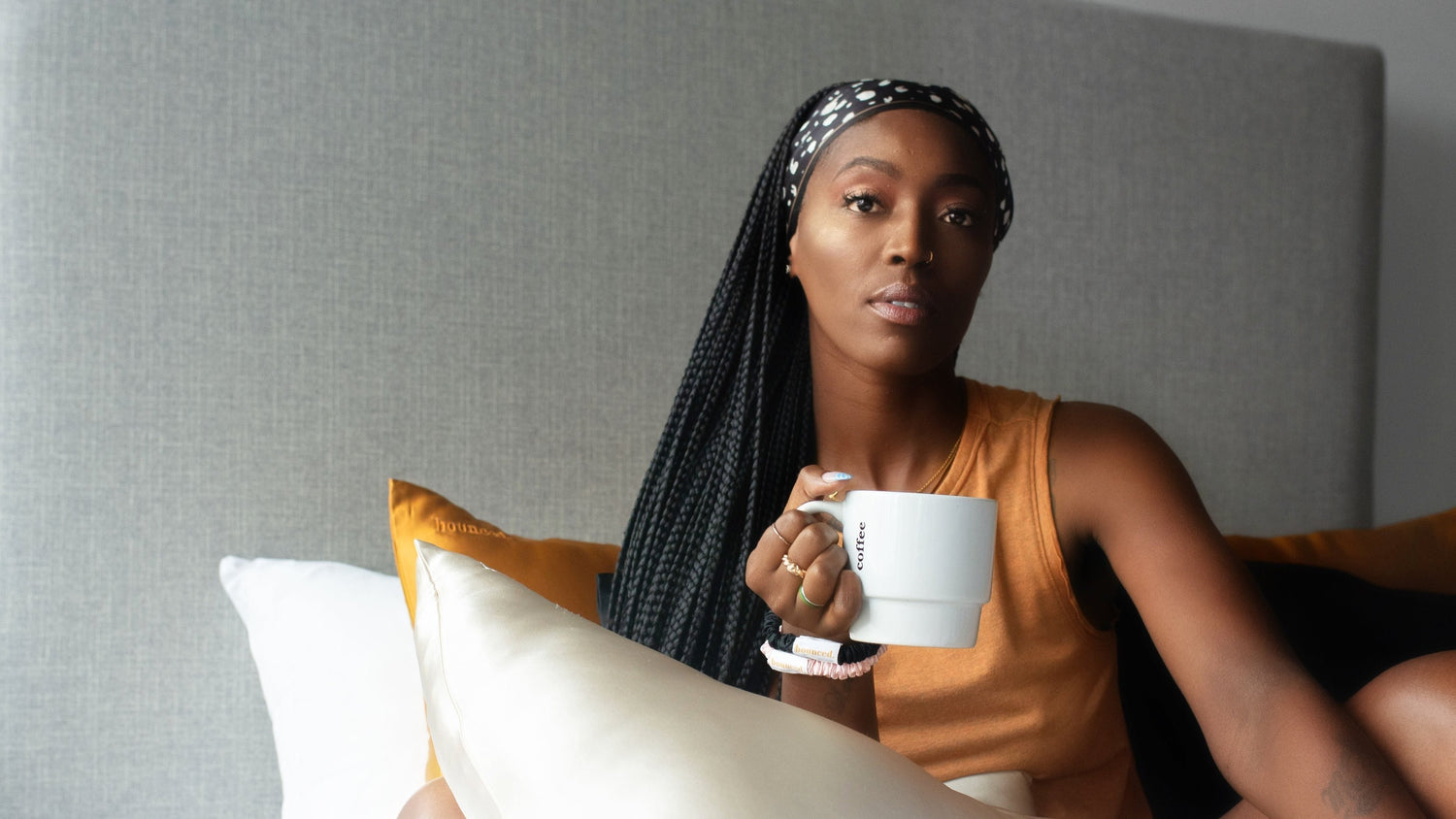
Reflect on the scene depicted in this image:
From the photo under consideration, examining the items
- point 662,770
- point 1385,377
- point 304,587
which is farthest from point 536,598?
point 1385,377

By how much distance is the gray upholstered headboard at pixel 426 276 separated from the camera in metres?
1.15

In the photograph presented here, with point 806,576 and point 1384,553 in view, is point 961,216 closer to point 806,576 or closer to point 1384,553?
point 806,576

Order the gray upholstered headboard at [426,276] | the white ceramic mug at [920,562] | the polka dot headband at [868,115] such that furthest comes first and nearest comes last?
the gray upholstered headboard at [426,276]
the polka dot headband at [868,115]
the white ceramic mug at [920,562]

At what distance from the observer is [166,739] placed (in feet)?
3.82

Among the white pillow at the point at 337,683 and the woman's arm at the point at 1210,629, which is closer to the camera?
the woman's arm at the point at 1210,629

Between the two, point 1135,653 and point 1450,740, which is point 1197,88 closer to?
point 1135,653

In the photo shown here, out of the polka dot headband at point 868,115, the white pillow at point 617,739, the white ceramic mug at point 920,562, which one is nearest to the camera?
the white pillow at point 617,739

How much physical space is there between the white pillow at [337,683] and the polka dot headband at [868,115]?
0.56 m

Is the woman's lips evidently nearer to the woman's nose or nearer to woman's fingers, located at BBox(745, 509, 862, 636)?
the woman's nose

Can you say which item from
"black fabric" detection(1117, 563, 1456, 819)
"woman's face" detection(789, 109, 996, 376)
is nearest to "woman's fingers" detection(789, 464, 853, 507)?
"woman's face" detection(789, 109, 996, 376)

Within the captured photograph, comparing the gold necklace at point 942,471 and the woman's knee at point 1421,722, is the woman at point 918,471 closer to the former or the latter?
the gold necklace at point 942,471

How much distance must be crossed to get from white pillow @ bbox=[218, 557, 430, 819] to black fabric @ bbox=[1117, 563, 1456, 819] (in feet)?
2.22

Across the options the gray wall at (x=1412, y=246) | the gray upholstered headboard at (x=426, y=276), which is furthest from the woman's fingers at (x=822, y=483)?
the gray wall at (x=1412, y=246)

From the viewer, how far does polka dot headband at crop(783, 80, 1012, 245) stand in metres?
0.98
